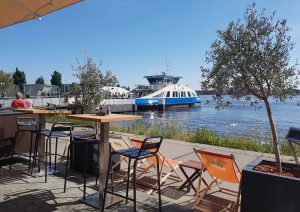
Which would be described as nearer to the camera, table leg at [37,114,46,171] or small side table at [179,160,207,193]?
small side table at [179,160,207,193]

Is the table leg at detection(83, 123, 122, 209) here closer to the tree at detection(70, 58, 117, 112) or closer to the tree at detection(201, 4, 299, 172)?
the tree at detection(201, 4, 299, 172)

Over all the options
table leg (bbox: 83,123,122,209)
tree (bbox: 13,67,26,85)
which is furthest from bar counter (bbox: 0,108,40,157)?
tree (bbox: 13,67,26,85)

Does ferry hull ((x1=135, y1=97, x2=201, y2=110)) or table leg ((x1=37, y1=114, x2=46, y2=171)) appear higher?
ferry hull ((x1=135, y1=97, x2=201, y2=110))

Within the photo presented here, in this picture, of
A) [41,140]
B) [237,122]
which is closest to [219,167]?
[41,140]

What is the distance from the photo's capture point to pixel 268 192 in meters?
3.04

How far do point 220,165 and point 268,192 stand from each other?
1064 millimetres

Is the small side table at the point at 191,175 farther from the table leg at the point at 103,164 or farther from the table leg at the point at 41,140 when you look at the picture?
the table leg at the point at 41,140

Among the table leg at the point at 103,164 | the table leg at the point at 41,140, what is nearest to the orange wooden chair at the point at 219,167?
the table leg at the point at 103,164

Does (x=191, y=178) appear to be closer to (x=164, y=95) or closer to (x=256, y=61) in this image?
(x=256, y=61)

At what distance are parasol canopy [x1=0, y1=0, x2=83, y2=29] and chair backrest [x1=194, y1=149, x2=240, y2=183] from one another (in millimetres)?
2513

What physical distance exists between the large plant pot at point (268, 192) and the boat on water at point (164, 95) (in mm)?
47552

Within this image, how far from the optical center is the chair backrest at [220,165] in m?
3.95

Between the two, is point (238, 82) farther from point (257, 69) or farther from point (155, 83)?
point (155, 83)

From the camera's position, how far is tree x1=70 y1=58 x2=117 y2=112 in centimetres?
1205
